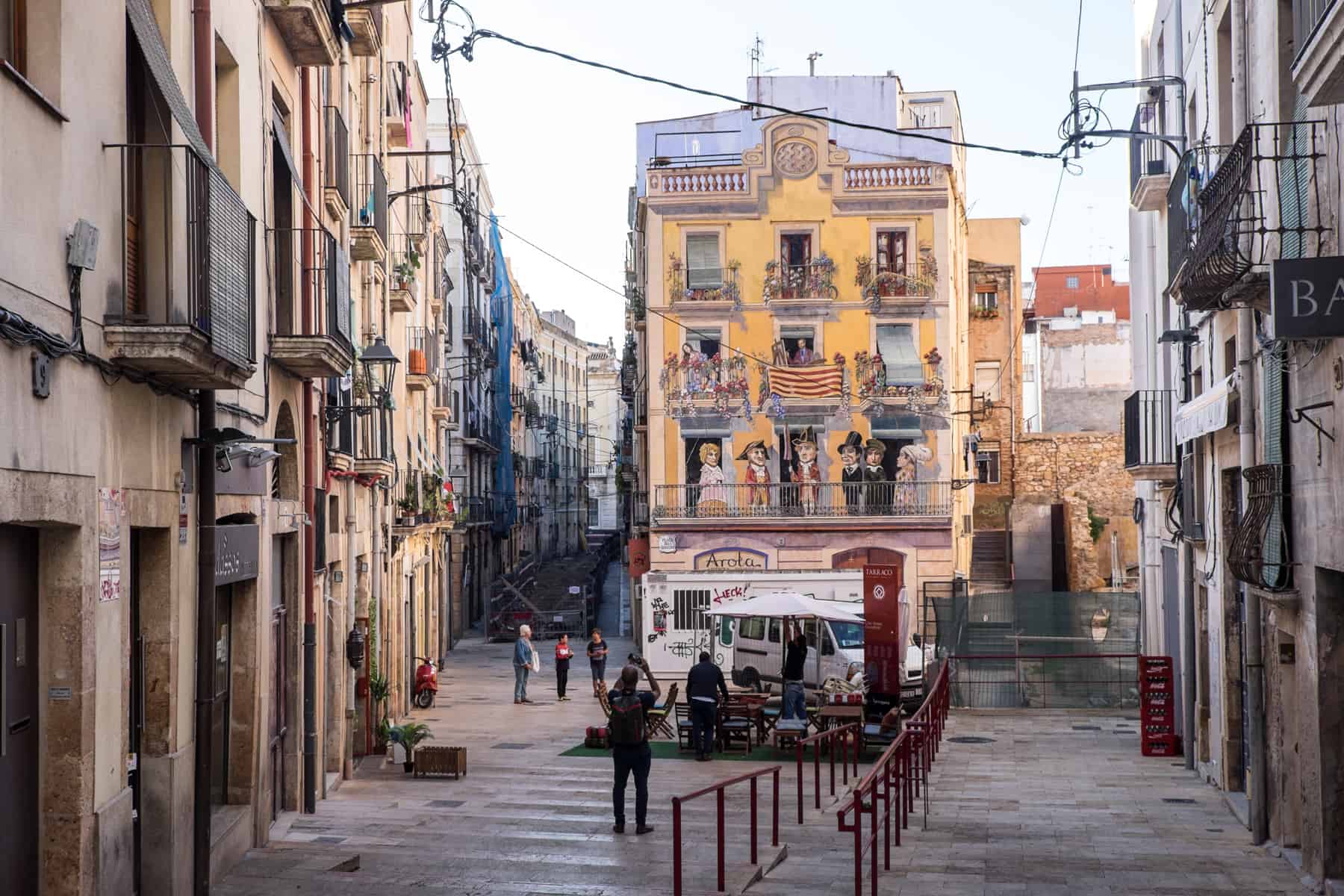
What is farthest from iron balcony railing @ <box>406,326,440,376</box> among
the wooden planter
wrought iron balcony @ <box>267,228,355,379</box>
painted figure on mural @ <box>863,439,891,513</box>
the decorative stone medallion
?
wrought iron balcony @ <box>267,228,355,379</box>

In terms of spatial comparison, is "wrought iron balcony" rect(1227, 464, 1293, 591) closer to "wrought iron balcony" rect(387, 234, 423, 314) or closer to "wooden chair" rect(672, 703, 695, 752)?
"wooden chair" rect(672, 703, 695, 752)

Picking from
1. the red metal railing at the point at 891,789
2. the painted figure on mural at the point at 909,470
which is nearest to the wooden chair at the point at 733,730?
the red metal railing at the point at 891,789

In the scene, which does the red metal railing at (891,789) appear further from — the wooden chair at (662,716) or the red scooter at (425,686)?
the red scooter at (425,686)

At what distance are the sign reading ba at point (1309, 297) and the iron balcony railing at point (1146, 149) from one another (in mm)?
10961

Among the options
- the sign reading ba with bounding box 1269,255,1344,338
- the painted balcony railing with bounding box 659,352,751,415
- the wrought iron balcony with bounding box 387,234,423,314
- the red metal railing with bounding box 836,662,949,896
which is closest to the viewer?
the sign reading ba with bounding box 1269,255,1344,338

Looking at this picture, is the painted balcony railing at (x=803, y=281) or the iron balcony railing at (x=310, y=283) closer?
the iron balcony railing at (x=310, y=283)

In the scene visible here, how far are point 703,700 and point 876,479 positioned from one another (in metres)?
16.3

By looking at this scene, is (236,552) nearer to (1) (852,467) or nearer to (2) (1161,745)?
(2) (1161,745)

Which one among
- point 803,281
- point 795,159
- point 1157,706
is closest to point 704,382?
point 803,281

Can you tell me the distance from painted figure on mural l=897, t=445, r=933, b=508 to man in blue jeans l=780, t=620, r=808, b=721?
14047 millimetres

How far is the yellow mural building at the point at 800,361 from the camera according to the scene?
1391 inches

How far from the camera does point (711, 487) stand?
1404 inches

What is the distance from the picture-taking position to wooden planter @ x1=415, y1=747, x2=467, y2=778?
17719 millimetres

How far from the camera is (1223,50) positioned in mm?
16125
